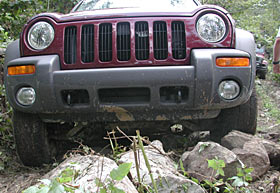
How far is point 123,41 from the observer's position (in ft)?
7.71

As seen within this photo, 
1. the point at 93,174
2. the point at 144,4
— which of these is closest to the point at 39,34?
the point at 144,4

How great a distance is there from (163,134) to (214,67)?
1.11 meters

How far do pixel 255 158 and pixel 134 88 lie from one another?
100 cm

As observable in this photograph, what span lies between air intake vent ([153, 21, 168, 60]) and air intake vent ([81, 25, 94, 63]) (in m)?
0.50

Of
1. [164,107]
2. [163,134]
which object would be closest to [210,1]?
[163,134]

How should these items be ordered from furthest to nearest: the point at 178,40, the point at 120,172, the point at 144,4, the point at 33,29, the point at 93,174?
1. the point at 144,4
2. the point at 33,29
3. the point at 178,40
4. the point at 93,174
5. the point at 120,172

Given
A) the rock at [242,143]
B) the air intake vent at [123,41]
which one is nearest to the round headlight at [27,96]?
the air intake vent at [123,41]

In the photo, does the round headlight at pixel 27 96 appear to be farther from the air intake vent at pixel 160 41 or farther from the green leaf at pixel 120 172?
the green leaf at pixel 120 172

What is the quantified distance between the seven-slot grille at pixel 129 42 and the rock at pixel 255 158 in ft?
2.69

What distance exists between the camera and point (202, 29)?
235 cm

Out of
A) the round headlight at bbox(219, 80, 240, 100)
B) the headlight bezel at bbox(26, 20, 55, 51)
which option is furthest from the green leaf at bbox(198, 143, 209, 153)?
the headlight bezel at bbox(26, 20, 55, 51)

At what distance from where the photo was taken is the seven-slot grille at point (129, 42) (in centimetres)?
232

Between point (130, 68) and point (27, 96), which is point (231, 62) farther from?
point (27, 96)

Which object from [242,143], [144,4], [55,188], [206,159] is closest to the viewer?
[55,188]
